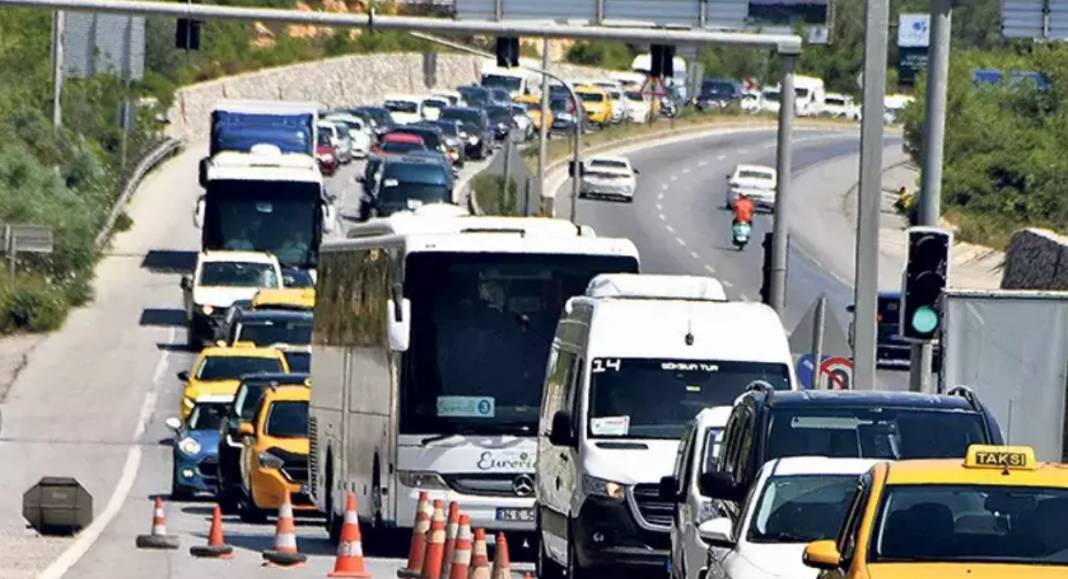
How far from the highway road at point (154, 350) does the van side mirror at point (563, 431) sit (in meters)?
2.95

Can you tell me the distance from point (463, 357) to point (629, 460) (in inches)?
171

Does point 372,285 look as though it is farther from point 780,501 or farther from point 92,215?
point 92,215

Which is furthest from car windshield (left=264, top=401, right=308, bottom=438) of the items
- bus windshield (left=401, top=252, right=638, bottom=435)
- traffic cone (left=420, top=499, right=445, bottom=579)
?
traffic cone (left=420, top=499, right=445, bottom=579)

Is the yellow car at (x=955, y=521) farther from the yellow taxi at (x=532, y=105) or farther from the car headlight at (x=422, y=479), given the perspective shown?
the yellow taxi at (x=532, y=105)

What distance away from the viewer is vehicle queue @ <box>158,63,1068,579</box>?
38.4ft

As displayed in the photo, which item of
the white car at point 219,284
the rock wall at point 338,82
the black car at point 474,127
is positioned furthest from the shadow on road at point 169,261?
the rock wall at point 338,82

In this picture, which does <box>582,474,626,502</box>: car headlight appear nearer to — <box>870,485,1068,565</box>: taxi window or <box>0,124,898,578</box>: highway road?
<box>0,124,898,578</box>: highway road

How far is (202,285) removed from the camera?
49.7 m

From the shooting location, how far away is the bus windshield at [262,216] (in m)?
52.8

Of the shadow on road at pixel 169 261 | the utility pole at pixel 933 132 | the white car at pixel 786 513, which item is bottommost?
the shadow on road at pixel 169 261

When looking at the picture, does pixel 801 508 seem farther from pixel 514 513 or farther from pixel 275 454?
pixel 275 454

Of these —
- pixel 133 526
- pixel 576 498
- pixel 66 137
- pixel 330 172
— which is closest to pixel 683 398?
pixel 576 498

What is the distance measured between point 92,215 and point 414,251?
41.4m

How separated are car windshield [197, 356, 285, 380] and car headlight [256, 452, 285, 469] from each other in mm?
8206
